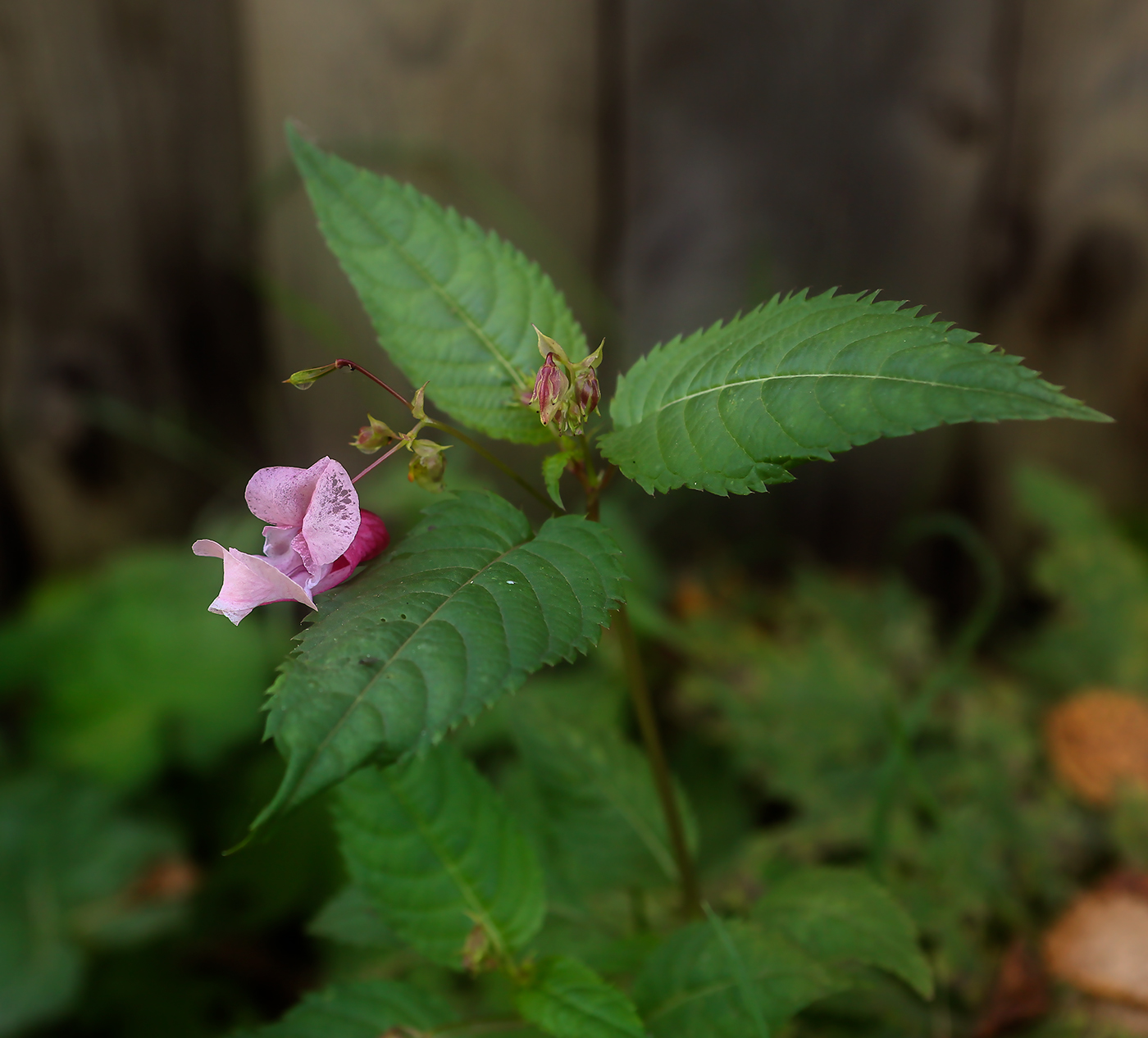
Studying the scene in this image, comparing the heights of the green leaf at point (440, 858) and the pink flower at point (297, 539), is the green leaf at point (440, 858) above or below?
below

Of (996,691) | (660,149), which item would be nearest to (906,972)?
(996,691)

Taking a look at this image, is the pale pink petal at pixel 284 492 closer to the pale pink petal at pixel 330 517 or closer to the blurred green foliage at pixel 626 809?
the pale pink petal at pixel 330 517

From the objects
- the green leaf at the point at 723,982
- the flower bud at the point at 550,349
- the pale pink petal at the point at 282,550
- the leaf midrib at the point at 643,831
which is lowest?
the leaf midrib at the point at 643,831

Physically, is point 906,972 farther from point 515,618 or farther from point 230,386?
point 230,386

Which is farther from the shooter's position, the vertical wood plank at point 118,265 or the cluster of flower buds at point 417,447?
the vertical wood plank at point 118,265

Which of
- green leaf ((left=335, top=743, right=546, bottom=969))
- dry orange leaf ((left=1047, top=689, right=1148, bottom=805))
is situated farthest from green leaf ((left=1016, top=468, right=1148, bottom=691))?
green leaf ((left=335, top=743, right=546, bottom=969))

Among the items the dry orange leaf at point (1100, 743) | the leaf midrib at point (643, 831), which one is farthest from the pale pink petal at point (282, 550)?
the dry orange leaf at point (1100, 743)
